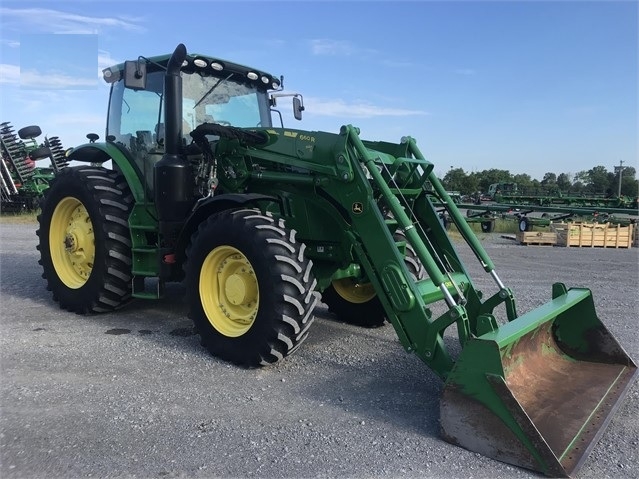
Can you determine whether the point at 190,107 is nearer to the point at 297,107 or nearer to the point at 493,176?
the point at 297,107

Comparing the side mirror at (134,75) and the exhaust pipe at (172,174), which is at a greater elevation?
the side mirror at (134,75)

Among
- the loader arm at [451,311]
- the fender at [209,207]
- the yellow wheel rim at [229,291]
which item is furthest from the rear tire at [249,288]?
the loader arm at [451,311]

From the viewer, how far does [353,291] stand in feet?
19.7

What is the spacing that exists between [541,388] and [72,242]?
17.0 ft

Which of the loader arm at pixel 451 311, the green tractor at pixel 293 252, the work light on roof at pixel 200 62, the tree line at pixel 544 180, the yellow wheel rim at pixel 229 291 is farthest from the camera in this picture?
the tree line at pixel 544 180

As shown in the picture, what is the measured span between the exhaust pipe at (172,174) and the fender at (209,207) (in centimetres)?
20

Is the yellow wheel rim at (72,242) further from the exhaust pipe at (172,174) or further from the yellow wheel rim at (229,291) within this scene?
the yellow wheel rim at (229,291)

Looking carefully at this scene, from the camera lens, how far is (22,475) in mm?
2832

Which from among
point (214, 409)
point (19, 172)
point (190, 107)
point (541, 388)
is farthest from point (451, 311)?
point (19, 172)

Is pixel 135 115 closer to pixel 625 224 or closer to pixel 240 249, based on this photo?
pixel 240 249

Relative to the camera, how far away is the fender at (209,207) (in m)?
4.77

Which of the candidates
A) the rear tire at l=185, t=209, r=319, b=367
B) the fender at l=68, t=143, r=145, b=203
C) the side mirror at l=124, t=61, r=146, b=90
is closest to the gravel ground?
the rear tire at l=185, t=209, r=319, b=367

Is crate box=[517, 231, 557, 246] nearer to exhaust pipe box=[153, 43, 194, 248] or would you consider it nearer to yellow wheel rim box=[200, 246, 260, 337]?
exhaust pipe box=[153, 43, 194, 248]

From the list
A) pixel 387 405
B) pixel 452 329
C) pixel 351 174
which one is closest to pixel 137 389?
pixel 387 405
